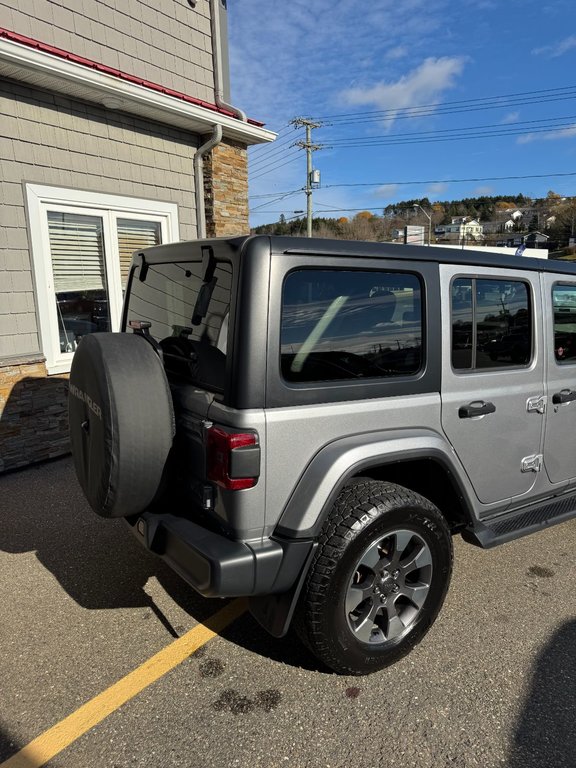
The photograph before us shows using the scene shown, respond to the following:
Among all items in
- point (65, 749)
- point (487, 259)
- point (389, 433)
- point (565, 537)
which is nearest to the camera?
point (65, 749)

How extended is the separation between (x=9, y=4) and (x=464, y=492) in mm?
6140

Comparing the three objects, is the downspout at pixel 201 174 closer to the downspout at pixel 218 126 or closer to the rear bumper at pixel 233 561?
the downspout at pixel 218 126

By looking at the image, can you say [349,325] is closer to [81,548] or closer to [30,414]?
[81,548]

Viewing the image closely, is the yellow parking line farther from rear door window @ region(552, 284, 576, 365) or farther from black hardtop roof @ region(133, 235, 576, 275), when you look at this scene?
rear door window @ region(552, 284, 576, 365)

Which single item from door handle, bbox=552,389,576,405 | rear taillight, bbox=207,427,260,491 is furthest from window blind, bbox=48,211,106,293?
door handle, bbox=552,389,576,405

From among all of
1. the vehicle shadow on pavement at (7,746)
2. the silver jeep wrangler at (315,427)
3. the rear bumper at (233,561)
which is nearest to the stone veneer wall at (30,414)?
the silver jeep wrangler at (315,427)

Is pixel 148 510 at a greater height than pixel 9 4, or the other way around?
pixel 9 4

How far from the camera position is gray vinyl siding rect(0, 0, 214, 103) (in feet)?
18.0

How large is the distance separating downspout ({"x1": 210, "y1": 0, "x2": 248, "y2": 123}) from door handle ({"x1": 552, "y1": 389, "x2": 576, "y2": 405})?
231 inches

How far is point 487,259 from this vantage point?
2881 mm

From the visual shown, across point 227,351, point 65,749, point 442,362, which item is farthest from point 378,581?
point 65,749

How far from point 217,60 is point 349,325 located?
21.9 ft

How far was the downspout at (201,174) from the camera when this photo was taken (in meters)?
6.98

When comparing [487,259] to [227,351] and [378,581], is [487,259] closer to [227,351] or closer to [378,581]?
[227,351]
